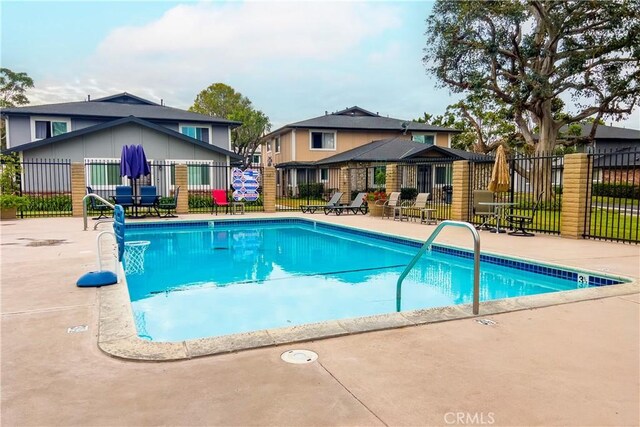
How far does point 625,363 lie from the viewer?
3105mm

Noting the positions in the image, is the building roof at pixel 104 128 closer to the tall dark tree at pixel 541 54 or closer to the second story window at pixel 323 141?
the second story window at pixel 323 141

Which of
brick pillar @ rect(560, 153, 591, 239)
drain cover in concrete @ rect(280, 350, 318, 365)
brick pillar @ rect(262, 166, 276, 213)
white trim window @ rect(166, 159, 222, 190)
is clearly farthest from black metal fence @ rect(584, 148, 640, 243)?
white trim window @ rect(166, 159, 222, 190)

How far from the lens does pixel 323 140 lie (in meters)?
31.9

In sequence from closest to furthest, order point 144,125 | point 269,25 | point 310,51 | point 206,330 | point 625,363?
point 625,363 < point 206,330 < point 269,25 < point 310,51 < point 144,125

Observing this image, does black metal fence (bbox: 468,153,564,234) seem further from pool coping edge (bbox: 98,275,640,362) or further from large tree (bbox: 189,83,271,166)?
large tree (bbox: 189,83,271,166)

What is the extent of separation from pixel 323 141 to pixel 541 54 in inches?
595

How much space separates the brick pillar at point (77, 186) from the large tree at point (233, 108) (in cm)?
2481

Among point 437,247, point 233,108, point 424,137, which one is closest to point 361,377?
point 437,247

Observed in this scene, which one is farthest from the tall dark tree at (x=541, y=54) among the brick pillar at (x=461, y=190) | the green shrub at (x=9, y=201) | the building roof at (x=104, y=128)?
the green shrub at (x=9, y=201)

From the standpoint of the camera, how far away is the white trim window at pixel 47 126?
A: 2430cm

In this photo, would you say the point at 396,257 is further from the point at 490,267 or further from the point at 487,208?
the point at 487,208

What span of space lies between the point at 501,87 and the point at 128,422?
24554mm

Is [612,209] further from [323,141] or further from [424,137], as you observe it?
[323,141]

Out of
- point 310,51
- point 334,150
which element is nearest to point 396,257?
point 310,51
